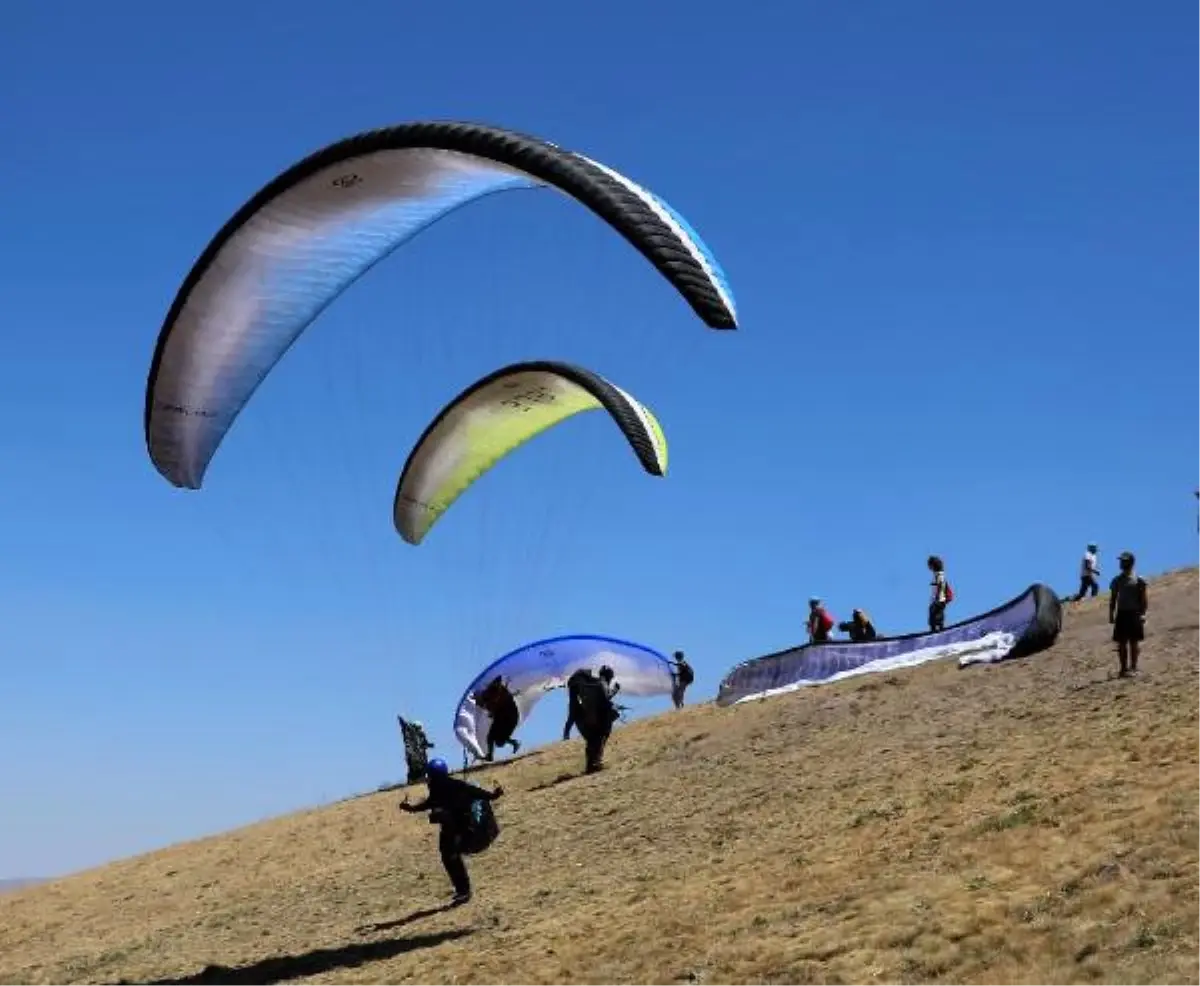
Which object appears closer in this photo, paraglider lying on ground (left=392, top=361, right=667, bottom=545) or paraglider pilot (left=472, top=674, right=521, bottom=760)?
paraglider lying on ground (left=392, top=361, right=667, bottom=545)

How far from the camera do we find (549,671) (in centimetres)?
3303

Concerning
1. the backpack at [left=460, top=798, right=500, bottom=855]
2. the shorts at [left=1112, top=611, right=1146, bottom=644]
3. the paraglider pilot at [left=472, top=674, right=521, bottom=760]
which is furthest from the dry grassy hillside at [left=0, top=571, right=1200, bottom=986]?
the paraglider pilot at [left=472, top=674, right=521, bottom=760]

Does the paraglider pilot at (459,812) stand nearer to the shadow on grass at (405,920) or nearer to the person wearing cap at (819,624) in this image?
the shadow on grass at (405,920)

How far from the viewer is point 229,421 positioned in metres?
21.4

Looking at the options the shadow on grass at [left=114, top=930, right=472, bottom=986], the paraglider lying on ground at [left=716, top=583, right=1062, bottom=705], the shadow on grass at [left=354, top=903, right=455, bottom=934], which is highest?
the paraglider lying on ground at [left=716, top=583, right=1062, bottom=705]

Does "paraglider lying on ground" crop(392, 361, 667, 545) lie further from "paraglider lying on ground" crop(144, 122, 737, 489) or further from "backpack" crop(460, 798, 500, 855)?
"backpack" crop(460, 798, 500, 855)

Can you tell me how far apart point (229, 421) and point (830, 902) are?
11.4 m

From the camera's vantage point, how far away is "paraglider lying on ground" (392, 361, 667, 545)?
75.2 feet

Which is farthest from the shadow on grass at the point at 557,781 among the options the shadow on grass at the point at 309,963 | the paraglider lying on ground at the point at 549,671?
the shadow on grass at the point at 309,963

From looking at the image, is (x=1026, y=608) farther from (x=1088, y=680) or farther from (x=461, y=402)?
(x=461, y=402)

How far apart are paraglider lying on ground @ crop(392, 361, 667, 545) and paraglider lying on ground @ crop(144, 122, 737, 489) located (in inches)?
127

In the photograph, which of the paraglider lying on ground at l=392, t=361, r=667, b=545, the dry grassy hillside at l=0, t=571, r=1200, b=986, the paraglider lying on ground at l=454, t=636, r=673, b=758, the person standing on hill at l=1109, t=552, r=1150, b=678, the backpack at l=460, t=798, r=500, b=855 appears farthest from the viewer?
the paraglider lying on ground at l=454, t=636, r=673, b=758

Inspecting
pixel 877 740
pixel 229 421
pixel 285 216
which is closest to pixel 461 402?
pixel 229 421

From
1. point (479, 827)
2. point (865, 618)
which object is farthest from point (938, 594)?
point (479, 827)
